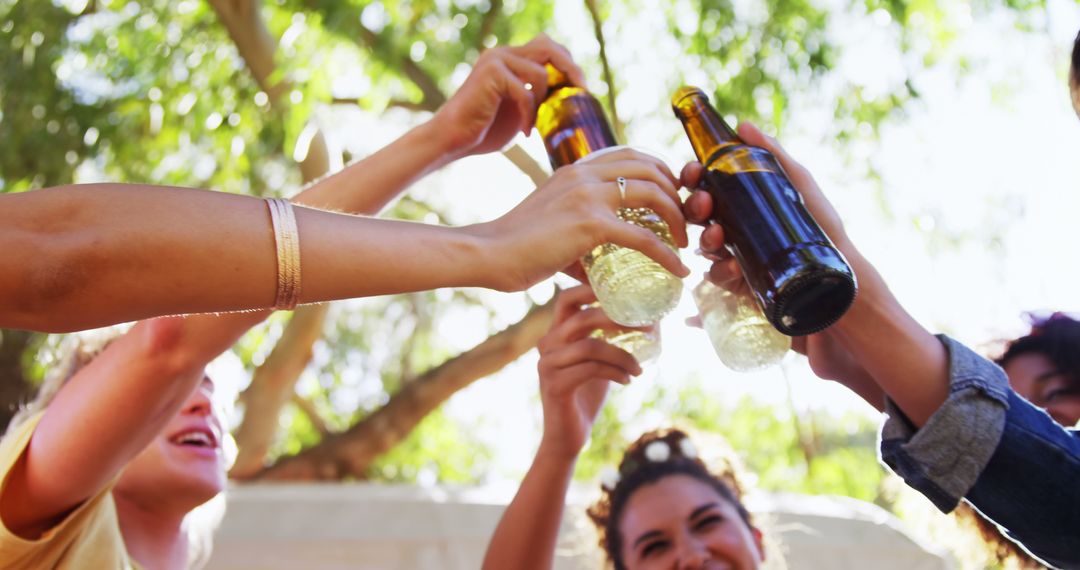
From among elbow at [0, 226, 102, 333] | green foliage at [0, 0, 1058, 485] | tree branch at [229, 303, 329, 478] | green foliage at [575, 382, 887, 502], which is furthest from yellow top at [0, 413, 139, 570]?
green foliage at [575, 382, 887, 502]

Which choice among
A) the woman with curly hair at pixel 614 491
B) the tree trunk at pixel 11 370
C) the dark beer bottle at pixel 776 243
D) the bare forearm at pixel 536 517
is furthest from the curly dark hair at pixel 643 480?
the tree trunk at pixel 11 370

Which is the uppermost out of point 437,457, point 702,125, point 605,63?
point 605,63

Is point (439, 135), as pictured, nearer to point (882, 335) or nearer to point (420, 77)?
point (882, 335)

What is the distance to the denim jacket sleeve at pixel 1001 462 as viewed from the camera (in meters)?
1.28

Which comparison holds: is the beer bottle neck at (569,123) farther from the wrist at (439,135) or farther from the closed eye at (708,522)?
the closed eye at (708,522)

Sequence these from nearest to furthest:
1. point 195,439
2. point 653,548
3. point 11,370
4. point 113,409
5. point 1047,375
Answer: point 113,409 < point 195,439 < point 1047,375 < point 653,548 < point 11,370

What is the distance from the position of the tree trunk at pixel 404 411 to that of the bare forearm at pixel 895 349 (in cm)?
344

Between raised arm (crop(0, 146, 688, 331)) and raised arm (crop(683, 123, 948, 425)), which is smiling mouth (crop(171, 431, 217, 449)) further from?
raised arm (crop(683, 123, 948, 425))

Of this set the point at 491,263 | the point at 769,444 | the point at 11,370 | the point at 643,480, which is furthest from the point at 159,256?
the point at 769,444

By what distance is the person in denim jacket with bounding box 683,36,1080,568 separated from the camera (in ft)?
4.22

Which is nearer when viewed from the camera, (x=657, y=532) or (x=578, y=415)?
(x=578, y=415)

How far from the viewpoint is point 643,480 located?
2.54m

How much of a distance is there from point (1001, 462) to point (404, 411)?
3.75 m

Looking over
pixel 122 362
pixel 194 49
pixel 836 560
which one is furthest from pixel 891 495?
pixel 194 49
